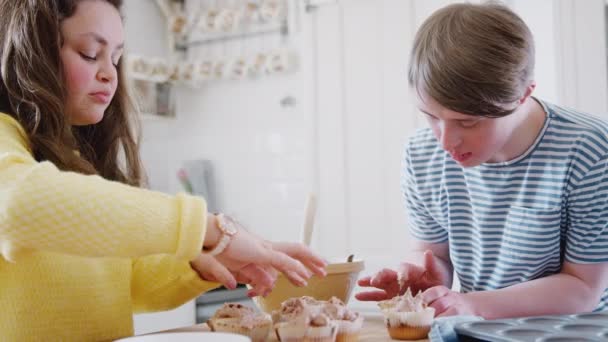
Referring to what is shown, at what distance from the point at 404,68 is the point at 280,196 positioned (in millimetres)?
958

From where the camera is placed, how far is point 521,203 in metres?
1.25

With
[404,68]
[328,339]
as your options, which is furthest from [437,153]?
[404,68]

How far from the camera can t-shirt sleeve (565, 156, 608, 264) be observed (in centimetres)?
116

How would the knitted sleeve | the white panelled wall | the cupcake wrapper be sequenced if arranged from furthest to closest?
the white panelled wall
the cupcake wrapper
the knitted sleeve

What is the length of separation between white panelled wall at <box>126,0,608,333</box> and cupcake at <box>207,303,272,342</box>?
161 cm

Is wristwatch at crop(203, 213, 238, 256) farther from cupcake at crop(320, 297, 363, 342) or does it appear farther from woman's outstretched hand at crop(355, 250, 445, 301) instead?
woman's outstretched hand at crop(355, 250, 445, 301)

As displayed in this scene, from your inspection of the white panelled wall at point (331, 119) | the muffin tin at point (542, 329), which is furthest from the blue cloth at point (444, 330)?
the white panelled wall at point (331, 119)

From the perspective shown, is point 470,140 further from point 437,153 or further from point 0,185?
point 0,185

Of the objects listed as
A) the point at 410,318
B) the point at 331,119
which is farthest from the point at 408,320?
the point at 331,119

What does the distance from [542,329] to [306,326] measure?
316 millimetres

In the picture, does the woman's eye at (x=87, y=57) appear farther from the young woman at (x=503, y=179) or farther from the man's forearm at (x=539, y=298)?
the man's forearm at (x=539, y=298)

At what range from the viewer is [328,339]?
95 centimetres

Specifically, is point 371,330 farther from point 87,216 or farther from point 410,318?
point 87,216

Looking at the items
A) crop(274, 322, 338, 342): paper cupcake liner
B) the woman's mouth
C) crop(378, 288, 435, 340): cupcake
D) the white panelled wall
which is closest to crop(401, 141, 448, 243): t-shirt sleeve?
crop(378, 288, 435, 340): cupcake
